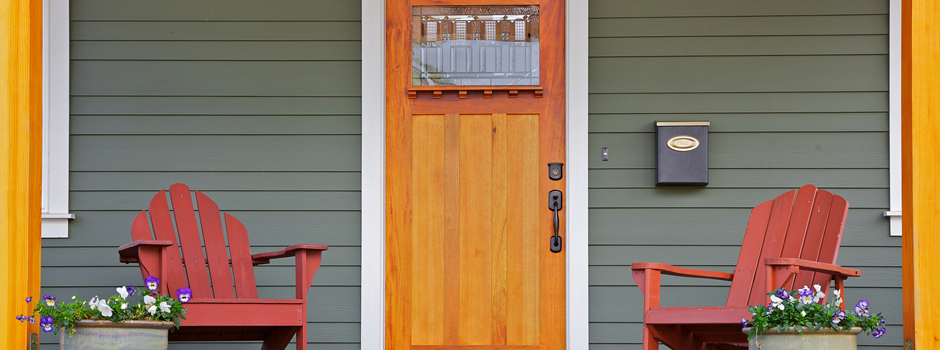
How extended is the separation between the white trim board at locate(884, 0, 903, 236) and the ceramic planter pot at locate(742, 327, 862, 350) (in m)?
1.44

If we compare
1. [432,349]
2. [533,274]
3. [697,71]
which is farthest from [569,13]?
[432,349]

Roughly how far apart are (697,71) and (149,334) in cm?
248

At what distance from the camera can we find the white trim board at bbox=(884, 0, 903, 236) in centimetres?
337

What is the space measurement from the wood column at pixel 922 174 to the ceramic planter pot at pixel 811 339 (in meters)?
0.16

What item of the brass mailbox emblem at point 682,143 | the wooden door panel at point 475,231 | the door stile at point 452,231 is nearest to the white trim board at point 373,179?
the wooden door panel at point 475,231

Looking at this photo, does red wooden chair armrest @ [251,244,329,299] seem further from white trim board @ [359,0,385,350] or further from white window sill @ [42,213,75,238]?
white window sill @ [42,213,75,238]

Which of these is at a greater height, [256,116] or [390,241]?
[256,116]

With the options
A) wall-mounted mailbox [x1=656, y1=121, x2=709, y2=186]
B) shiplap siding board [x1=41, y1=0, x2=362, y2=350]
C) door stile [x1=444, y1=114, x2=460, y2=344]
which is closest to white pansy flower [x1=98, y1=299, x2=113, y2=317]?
shiplap siding board [x1=41, y1=0, x2=362, y2=350]

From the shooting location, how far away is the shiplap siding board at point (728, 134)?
3408mm

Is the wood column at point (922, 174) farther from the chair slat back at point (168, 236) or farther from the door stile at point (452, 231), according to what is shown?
the chair slat back at point (168, 236)

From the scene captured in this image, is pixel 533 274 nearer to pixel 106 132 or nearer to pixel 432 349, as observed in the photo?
pixel 432 349

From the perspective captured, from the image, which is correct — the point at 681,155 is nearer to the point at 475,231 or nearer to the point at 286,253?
the point at 475,231

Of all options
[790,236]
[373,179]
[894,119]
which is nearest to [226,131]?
[373,179]

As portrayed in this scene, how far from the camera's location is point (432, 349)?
11.4 feet
